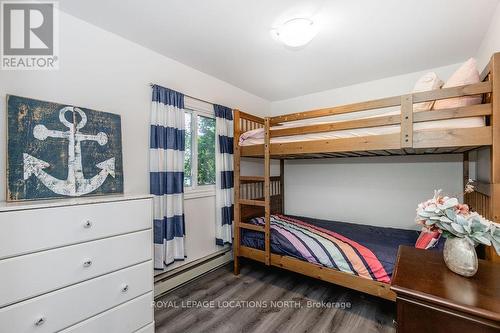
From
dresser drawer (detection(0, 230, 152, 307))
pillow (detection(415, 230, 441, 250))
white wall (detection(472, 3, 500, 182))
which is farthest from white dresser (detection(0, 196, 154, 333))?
white wall (detection(472, 3, 500, 182))

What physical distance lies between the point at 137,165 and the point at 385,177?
309cm

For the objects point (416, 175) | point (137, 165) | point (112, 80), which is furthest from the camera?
point (416, 175)

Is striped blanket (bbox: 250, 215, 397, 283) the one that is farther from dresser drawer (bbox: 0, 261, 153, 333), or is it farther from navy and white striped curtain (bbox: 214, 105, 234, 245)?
dresser drawer (bbox: 0, 261, 153, 333)

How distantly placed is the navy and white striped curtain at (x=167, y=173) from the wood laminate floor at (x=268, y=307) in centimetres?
45

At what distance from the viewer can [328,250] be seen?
2.21 m

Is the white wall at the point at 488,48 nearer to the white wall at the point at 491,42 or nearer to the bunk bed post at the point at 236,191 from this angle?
the white wall at the point at 491,42

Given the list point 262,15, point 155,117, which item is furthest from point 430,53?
point 155,117

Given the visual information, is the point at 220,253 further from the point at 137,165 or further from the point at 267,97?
the point at 267,97

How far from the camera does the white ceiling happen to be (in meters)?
1.67

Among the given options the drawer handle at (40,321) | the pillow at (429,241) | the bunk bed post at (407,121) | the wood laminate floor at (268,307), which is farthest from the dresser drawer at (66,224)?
the pillow at (429,241)

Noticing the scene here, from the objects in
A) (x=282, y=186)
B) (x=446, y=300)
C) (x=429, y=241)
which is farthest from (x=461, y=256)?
(x=282, y=186)

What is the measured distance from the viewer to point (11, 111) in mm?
1493

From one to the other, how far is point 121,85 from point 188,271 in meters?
2.12

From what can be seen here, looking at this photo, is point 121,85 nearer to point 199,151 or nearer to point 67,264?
point 199,151
